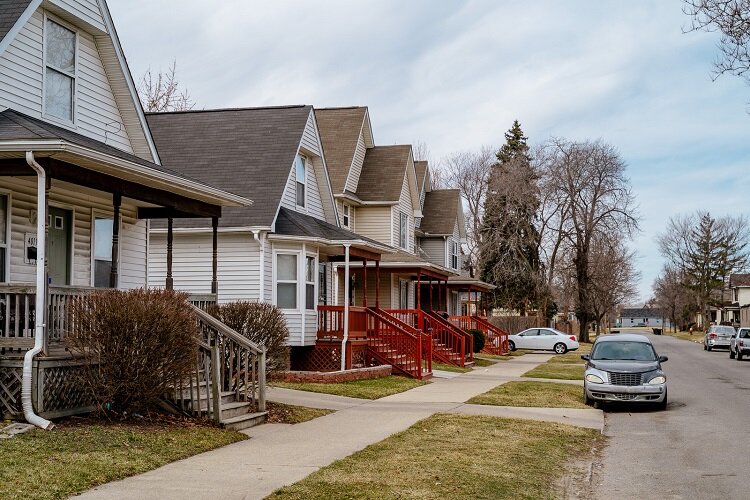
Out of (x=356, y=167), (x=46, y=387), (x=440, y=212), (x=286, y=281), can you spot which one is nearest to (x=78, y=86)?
(x=46, y=387)

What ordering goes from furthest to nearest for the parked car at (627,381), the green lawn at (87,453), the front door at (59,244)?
the parked car at (627,381), the front door at (59,244), the green lawn at (87,453)

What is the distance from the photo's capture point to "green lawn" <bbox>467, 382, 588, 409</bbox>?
19.4 meters

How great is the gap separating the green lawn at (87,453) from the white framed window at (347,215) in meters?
22.9

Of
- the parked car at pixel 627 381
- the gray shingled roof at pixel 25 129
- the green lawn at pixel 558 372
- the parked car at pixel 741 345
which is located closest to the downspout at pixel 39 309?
the gray shingled roof at pixel 25 129

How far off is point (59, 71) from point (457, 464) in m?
10.4

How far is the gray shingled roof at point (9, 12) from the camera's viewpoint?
14312mm

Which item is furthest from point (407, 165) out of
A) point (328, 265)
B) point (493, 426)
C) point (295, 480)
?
point (295, 480)

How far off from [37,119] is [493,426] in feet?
31.0

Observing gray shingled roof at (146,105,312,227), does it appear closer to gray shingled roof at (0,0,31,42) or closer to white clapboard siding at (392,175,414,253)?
gray shingled roof at (0,0,31,42)

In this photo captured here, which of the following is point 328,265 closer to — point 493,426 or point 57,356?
point 493,426

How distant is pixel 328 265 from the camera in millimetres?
29922

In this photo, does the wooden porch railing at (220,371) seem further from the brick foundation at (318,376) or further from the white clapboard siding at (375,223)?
the white clapboard siding at (375,223)

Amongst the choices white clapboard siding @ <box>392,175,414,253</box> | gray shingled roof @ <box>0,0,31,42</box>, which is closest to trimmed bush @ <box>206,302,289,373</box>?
gray shingled roof @ <box>0,0,31,42</box>

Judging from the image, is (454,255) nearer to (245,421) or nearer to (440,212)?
(440,212)
